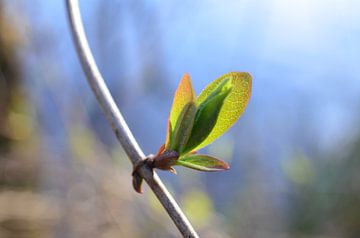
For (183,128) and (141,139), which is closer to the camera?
(183,128)

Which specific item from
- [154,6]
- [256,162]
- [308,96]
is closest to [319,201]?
[256,162]

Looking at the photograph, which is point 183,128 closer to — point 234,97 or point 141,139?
point 234,97

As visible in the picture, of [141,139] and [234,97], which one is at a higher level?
[141,139]

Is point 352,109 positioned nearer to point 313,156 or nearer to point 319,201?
point 313,156

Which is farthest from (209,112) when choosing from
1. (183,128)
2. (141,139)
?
(141,139)

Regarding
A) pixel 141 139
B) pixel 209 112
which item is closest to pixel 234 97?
pixel 209 112

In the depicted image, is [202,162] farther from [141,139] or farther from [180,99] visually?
[141,139]
